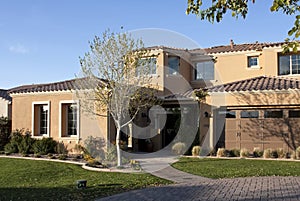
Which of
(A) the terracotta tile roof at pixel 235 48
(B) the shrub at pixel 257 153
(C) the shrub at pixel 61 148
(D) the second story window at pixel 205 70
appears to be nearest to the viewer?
(B) the shrub at pixel 257 153

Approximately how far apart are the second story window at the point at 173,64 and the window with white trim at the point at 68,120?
8255 mm

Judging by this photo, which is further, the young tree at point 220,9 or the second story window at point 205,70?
the second story window at point 205,70

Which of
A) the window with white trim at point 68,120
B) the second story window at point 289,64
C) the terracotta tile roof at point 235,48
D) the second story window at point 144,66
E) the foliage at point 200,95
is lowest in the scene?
the window with white trim at point 68,120

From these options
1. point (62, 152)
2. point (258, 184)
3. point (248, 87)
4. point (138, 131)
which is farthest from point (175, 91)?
point (258, 184)

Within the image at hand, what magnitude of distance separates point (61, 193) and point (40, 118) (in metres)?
13.6

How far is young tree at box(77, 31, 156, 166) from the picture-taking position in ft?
54.1

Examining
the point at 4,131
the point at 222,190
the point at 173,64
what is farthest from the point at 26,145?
the point at 222,190

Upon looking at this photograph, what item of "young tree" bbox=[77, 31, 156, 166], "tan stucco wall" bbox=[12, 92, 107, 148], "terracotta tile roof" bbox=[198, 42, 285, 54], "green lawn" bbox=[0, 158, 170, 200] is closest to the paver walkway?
"green lawn" bbox=[0, 158, 170, 200]

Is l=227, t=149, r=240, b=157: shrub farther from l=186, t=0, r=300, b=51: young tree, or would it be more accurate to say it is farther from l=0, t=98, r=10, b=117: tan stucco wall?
l=0, t=98, r=10, b=117: tan stucco wall

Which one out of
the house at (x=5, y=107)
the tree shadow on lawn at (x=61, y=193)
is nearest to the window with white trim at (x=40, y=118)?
the house at (x=5, y=107)

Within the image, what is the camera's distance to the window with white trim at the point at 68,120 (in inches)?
874

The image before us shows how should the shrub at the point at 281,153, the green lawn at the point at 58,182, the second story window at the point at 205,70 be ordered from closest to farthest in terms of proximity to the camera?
the green lawn at the point at 58,182
the shrub at the point at 281,153
the second story window at the point at 205,70

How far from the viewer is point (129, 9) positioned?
1519 cm

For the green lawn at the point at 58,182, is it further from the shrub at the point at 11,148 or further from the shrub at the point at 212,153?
the shrub at the point at 212,153
